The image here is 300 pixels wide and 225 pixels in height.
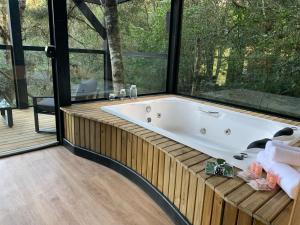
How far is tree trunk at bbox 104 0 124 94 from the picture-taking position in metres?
2.89

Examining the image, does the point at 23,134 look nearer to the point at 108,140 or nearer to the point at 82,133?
the point at 82,133

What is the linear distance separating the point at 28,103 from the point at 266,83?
269 centimetres

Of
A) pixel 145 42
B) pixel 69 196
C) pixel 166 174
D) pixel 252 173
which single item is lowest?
pixel 69 196

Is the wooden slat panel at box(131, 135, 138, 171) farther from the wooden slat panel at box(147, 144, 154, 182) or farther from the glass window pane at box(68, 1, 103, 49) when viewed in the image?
the glass window pane at box(68, 1, 103, 49)

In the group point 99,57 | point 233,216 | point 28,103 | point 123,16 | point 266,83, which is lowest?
point 233,216

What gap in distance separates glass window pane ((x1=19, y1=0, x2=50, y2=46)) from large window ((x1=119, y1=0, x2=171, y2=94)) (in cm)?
96

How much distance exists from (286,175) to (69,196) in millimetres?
1517

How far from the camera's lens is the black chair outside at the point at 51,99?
269 cm

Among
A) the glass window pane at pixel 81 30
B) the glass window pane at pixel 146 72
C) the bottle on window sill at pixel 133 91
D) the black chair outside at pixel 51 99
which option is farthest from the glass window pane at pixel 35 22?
the bottle on window sill at pixel 133 91

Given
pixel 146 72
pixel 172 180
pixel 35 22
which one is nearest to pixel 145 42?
pixel 146 72

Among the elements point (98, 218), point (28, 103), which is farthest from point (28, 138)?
point (98, 218)

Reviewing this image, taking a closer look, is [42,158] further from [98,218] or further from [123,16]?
[123,16]

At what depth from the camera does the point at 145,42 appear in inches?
130

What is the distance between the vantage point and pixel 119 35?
9.93 feet
